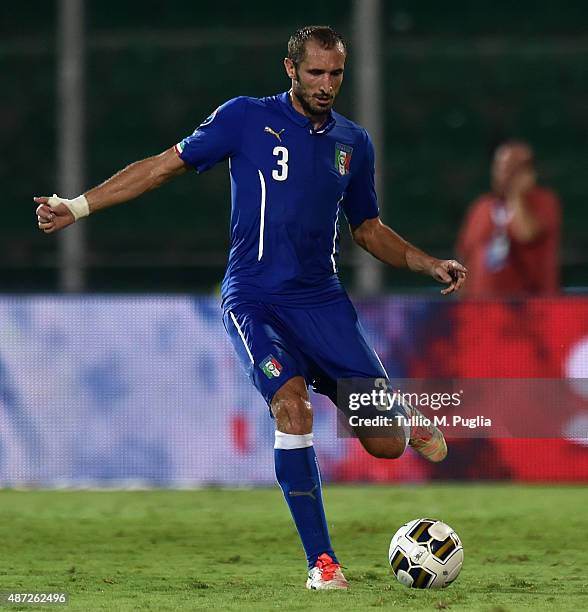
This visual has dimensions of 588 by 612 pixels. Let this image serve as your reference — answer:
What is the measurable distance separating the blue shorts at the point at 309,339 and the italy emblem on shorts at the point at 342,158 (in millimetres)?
534

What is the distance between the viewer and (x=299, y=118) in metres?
6.08

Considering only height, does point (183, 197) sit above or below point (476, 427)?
above

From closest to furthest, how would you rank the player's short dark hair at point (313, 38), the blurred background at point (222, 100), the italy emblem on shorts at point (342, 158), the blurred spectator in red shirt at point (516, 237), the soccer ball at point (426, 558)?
1. the soccer ball at point (426, 558)
2. the player's short dark hair at point (313, 38)
3. the italy emblem on shorts at point (342, 158)
4. the blurred spectator in red shirt at point (516, 237)
5. the blurred background at point (222, 100)

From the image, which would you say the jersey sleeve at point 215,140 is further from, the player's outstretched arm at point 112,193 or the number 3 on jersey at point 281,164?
the number 3 on jersey at point 281,164

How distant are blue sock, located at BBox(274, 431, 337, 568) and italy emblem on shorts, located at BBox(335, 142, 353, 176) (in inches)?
43.5

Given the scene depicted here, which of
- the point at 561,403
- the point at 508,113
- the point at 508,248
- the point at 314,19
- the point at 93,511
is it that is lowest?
the point at 93,511

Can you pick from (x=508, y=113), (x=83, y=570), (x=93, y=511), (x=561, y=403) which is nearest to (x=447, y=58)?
(x=508, y=113)

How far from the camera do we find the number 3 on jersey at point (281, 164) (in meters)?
5.97

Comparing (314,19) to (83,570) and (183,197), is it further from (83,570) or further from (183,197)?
(83,570)

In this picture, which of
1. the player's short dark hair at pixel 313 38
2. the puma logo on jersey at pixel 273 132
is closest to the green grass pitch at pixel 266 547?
the puma logo on jersey at pixel 273 132

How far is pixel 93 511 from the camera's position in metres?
8.47

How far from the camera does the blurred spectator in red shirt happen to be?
414 inches

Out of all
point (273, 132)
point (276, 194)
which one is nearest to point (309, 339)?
point (276, 194)

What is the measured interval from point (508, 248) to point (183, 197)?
16.4 ft
